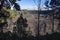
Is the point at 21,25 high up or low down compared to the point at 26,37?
up

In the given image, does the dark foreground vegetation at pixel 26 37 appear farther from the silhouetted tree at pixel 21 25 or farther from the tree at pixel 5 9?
the tree at pixel 5 9

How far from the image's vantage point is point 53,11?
1515cm

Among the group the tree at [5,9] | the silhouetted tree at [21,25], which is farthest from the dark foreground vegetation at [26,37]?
the tree at [5,9]

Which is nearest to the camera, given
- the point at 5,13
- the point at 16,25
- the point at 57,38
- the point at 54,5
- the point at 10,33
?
the point at 57,38

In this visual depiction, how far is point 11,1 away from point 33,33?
3234 mm

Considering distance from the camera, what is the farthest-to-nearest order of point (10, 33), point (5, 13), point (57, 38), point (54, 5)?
point (5, 13)
point (54, 5)
point (10, 33)
point (57, 38)

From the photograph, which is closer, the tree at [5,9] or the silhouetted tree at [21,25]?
the silhouetted tree at [21,25]

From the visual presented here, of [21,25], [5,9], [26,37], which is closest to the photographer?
[26,37]

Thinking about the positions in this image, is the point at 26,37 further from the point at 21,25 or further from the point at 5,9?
the point at 5,9

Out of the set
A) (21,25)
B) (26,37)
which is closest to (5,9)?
(21,25)

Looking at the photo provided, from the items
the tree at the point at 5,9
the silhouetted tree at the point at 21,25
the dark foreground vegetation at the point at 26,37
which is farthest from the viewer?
the tree at the point at 5,9

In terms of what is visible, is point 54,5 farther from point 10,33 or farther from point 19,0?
point 10,33

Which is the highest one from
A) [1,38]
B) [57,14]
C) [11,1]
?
[11,1]

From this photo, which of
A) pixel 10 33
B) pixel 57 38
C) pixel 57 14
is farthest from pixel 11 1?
pixel 57 38
